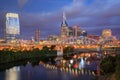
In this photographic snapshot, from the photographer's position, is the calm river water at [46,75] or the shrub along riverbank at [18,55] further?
the shrub along riverbank at [18,55]

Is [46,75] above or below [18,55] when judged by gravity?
below

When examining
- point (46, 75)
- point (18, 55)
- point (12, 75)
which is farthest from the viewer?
point (18, 55)

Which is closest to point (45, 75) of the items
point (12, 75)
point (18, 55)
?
point (12, 75)

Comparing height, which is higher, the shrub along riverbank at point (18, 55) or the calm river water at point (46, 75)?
the shrub along riverbank at point (18, 55)

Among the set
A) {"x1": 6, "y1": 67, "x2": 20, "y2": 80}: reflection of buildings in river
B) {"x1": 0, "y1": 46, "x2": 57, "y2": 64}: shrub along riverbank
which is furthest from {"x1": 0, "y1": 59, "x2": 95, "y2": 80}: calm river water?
{"x1": 0, "y1": 46, "x2": 57, "y2": 64}: shrub along riverbank

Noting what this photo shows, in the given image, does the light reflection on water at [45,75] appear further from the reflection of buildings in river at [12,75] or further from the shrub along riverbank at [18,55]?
the shrub along riverbank at [18,55]

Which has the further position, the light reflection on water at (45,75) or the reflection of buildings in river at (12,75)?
the reflection of buildings in river at (12,75)

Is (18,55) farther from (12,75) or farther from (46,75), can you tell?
(46,75)

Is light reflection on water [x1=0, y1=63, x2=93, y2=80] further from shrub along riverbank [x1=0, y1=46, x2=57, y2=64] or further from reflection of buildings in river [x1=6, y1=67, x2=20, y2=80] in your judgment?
shrub along riverbank [x1=0, y1=46, x2=57, y2=64]

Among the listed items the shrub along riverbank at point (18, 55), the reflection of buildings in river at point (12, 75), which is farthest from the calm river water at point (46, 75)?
the shrub along riverbank at point (18, 55)

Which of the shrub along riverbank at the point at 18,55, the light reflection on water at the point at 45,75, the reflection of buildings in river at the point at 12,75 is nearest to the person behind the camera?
the light reflection on water at the point at 45,75

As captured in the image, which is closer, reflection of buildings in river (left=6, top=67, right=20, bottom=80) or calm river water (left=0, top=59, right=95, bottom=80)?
calm river water (left=0, top=59, right=95, bottom=80)

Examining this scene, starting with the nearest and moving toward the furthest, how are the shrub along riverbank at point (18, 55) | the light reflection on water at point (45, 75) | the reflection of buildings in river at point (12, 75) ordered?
the light reflection on water at point (45, 75), the reflection of buildings in river at point (12, 75), the shrub along riverbank at point (18, 55)

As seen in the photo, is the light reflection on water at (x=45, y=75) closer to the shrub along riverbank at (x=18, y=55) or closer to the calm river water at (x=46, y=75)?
the calm river water at (x=46, y=75)
